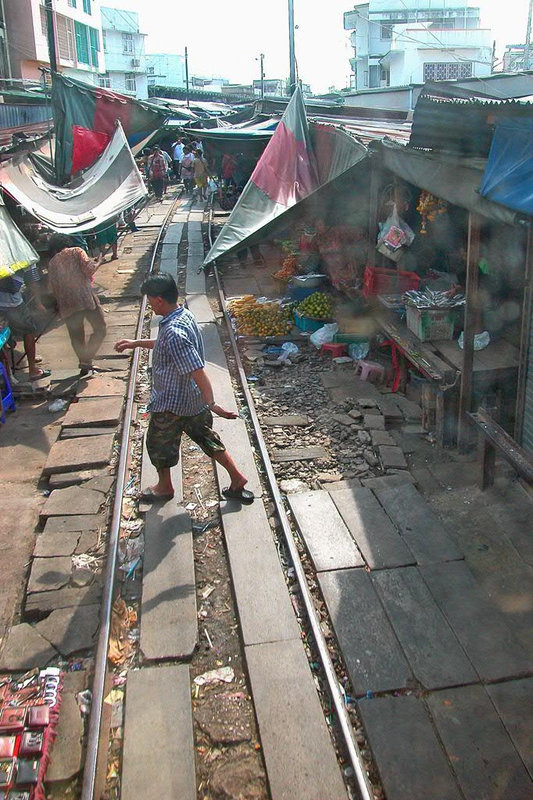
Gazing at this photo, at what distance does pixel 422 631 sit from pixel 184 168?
1038 inches

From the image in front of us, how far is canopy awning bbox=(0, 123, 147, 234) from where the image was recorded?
10461mm

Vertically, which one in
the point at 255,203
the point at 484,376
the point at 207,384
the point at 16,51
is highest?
the point at 16,51

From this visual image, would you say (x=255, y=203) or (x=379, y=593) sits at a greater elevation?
(x=255, y=203)

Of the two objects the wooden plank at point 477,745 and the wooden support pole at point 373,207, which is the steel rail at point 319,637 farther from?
the wooden support pole at point 373,207

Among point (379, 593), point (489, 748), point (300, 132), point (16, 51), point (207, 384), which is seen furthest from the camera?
point (16, 51)

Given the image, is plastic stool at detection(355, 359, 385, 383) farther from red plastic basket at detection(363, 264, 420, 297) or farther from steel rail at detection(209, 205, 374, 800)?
steel rail at detection(209, 205, 374, 800)

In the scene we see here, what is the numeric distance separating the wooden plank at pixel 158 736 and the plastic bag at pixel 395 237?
624 centimetres

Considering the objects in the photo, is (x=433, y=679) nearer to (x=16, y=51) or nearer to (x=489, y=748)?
(x=489, y=748)

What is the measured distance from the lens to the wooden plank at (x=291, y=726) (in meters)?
3.45

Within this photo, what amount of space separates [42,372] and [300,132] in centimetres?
618

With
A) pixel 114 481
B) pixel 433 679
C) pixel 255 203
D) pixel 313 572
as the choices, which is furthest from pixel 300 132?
pixel 433 679

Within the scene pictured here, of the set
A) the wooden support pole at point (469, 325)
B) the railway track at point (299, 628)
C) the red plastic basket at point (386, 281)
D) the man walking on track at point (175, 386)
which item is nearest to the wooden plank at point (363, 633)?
the railway track at point (299, 628)

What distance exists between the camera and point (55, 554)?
5426 mm

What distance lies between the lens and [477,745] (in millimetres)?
3643
